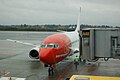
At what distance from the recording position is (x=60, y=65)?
2486 cm

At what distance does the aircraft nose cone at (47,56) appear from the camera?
18.5 m

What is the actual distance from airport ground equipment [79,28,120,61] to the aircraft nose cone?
7.91 meters

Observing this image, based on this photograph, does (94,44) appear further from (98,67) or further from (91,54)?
(98,67)

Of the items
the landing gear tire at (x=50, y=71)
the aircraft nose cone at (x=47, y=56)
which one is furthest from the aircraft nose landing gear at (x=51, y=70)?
the aircraft nose cone at (x=47, y=56)

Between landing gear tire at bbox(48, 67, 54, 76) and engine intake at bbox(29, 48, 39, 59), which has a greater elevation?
engine intake at bbox(29, 48, 39, 59)

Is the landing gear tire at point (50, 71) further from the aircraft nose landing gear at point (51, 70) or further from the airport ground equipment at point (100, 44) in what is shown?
the airport ground equipment at point (100, 44)

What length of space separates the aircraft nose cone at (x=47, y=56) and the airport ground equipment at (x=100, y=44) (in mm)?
7911

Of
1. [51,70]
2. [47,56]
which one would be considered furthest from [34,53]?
[47,56]

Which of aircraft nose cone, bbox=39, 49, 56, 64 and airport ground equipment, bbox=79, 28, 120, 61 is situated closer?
airport ground equipment, bbox=79, 28, 120, 61

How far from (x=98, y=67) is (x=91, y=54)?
13.8 m

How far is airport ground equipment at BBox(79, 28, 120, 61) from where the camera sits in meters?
10.4

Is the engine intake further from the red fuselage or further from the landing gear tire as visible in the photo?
the landing gear tire

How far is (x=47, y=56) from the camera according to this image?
18594 millimetres

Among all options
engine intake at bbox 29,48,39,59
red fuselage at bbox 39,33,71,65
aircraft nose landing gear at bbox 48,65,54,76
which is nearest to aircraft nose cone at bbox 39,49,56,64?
red fuselage at bbox 39,33,71,65
